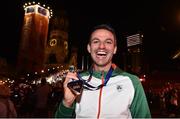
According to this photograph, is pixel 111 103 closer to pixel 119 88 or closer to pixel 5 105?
pixel 119 88

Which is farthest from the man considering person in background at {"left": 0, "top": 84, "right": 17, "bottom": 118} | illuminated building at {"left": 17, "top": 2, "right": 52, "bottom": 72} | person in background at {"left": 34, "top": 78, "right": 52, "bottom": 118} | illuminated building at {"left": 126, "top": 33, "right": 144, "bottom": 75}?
illuminated building at {"left": 17, "top": 2, "right": 52, "bottom": 72}

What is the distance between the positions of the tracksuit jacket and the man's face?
0.16 m

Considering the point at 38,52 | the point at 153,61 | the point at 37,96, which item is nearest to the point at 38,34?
the point at 38,52

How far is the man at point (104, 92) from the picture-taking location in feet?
8.94

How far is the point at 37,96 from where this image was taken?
12.5 metres

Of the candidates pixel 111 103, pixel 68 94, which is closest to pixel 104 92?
pixel 111 103

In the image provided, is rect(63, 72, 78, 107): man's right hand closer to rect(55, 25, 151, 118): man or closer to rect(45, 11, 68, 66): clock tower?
rect(55, 25, 151, 118): man

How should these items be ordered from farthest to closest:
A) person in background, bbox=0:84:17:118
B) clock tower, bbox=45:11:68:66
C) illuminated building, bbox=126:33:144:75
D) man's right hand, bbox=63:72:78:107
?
clock tower, bbox=45:11:68:66
illuminated building, bbox=126:33:144:75
person in background, bbox=0:84:17:118
man's right hand, bbox=63:72:78:107

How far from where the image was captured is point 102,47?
2.89 m

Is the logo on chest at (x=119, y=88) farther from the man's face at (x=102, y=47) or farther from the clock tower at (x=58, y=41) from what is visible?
the clock tower at (x=58, y=41)

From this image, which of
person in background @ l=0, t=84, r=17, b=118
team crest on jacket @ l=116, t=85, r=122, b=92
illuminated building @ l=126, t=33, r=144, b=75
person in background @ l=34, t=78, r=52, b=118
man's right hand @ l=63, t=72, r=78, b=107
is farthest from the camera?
illuminated building @ l=126, t=33, r=144, b=75

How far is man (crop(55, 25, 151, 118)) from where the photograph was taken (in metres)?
2.72

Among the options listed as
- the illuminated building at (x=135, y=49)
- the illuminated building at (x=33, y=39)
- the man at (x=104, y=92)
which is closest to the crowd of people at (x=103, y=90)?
→ the man at (x=104, y=92)

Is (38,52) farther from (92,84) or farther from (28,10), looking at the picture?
(92,84)
